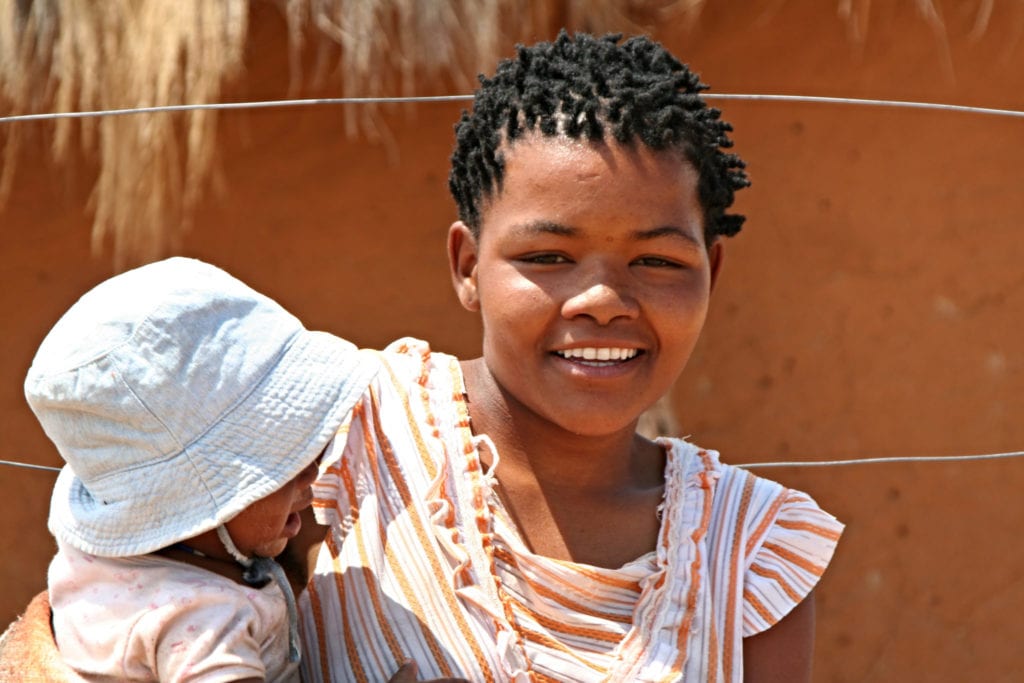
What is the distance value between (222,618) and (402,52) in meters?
1.86

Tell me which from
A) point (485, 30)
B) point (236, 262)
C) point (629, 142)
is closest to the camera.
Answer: point (629, 142)

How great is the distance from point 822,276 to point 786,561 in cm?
165

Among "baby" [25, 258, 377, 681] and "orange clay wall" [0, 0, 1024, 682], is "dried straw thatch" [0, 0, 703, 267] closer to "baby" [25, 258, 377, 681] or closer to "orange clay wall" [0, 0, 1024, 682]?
"orange clay wall" [0, 0, 1024, 682]

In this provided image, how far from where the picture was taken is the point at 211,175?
329 cm

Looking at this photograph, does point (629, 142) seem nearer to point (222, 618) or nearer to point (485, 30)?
point (222, 618)

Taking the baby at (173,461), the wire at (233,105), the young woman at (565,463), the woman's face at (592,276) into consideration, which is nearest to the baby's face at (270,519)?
the baby at (173,461)

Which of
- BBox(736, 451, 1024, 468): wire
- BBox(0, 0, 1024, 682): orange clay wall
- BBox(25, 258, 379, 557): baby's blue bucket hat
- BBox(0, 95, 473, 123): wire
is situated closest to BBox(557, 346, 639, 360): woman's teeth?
BBox(25, 258, 379, 557): baby's blue bucket hat

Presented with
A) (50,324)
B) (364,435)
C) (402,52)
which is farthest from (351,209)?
(364,435)

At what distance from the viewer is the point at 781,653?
189 cm

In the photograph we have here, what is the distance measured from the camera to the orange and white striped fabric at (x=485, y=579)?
5.90 ft

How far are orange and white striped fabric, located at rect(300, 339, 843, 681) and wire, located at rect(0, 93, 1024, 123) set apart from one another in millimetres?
1340

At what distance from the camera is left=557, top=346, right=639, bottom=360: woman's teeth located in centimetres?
179

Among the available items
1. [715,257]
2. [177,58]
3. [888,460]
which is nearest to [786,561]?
[715,257]

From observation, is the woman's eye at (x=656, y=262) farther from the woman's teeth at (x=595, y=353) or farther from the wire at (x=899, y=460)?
the wire at (x=899, y=460)
